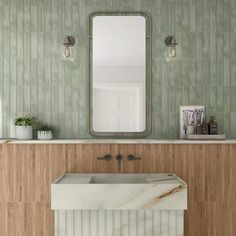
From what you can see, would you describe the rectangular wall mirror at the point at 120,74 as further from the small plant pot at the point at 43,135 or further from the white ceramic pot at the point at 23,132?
the white ceramic pot at the point at 23,132

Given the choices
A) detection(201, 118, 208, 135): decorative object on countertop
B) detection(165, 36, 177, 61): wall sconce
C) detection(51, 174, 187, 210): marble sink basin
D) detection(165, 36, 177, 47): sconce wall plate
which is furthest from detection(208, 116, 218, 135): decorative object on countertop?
detection(51, 174, 187, 210): marble sink basin

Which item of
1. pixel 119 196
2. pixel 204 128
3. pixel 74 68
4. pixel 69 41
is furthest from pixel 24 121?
pixel 204 128

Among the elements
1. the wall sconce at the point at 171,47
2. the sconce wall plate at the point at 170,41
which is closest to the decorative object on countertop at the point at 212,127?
the wall sconce at the point at 171,47

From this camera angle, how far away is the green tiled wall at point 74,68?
3.59 metres

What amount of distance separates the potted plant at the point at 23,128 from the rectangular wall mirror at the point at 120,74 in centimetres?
56

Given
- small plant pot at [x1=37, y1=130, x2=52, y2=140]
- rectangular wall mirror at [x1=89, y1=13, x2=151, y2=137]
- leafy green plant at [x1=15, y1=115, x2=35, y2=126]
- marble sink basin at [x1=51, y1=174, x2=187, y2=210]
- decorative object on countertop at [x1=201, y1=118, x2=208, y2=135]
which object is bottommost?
marble sink basin at [x1=51, y1=174, x2=187, y2=210]

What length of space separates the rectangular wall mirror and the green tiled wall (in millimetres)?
102

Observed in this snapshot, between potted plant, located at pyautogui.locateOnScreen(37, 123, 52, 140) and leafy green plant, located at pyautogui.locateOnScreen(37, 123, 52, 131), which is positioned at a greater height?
leafy green plant, located at pyautogui.locateOnScreen(37, 123, 52, 131)

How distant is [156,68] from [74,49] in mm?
773

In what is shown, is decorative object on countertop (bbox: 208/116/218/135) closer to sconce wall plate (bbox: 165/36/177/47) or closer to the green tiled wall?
the green tiled wall

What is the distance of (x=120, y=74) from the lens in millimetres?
3555

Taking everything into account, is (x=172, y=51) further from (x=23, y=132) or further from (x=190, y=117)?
(x=23, y=132)

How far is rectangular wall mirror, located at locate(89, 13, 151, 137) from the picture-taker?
140 inches

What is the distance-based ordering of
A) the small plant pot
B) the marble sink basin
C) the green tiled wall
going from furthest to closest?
the green tiled wall
the small plant pot
the marble sink basin
